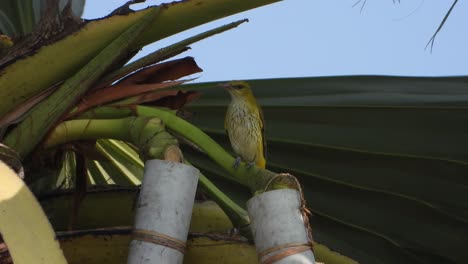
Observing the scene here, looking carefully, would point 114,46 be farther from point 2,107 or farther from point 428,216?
point 428,216

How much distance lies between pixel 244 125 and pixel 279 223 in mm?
1064

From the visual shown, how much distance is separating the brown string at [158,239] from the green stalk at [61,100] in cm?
29

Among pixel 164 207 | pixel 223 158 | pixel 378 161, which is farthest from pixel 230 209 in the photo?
pixel 378 161

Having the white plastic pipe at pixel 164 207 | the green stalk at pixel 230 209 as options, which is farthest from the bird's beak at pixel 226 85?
the white plastic pipe at pixel 164 207

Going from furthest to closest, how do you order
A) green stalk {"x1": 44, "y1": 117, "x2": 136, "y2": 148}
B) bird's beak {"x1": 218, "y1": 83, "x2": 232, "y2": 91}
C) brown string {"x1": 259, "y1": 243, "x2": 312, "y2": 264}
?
1. bird's beak {"x1": 218, "y1": 83, "x2": 232, "y2": 91}
2. green stalk {"x1": 44, "y1": 117, "x2": 136, "y2": 148}
3. brown string {"x1": 259, "y1": 243, "x2": 312, "y2": 264}

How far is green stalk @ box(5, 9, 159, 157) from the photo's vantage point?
1.11 metres

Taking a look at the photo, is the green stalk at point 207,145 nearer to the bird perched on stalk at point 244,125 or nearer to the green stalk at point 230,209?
the green stalk at point 230,209

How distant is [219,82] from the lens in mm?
1854

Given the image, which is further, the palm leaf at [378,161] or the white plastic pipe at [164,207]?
the palm leaf at [378,161]

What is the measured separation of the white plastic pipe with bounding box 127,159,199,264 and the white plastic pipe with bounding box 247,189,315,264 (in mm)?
69

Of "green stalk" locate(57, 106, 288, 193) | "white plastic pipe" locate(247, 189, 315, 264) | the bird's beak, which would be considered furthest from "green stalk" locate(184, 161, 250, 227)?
the bird's beak

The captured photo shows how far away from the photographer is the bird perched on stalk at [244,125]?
174 cm

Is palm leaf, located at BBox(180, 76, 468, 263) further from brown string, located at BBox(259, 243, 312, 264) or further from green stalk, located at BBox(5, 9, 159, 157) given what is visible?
brown string, located at BBox(259, 243, 312, 264)

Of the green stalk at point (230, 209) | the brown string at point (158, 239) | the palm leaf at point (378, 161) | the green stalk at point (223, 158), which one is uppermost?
the palm leaf at point (378, 161)
